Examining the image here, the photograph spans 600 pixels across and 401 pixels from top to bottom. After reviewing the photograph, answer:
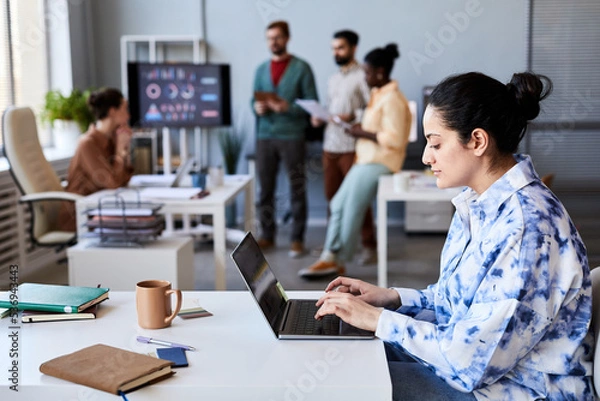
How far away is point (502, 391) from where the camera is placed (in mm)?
1434

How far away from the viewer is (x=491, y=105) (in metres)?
1.55

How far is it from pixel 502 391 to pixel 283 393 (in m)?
0.45

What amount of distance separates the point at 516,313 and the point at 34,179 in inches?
120

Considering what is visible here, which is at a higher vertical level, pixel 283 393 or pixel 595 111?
pixel 595 111

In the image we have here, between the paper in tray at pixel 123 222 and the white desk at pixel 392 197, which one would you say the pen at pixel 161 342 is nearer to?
the paper in tray at pixel 123 222

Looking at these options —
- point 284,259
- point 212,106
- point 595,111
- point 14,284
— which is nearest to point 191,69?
point 212,106

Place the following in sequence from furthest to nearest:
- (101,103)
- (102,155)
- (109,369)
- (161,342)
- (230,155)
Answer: (230,155)
(101,103)
(102,155)
(161,342)
(109,369)

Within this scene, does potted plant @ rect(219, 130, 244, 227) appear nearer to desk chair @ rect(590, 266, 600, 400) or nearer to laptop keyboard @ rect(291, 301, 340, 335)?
laptop keyboard @ rect(291, 301, 340, 335)

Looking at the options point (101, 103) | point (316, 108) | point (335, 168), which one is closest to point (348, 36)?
point (316, 108)

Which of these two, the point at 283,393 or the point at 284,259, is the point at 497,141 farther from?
the point at 284,259

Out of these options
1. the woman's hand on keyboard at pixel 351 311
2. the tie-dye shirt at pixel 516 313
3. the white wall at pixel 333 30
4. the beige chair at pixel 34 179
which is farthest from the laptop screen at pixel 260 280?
the white wall at pixel 333 30

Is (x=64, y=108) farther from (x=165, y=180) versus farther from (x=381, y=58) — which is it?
(x=381, y=58)

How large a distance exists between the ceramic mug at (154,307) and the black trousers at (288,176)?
3700mm

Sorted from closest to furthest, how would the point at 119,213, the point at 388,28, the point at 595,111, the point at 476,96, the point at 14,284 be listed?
the point at 476,96
the point at 14,284
the point at 119,213
the point at 595,111
the point at 388,28
